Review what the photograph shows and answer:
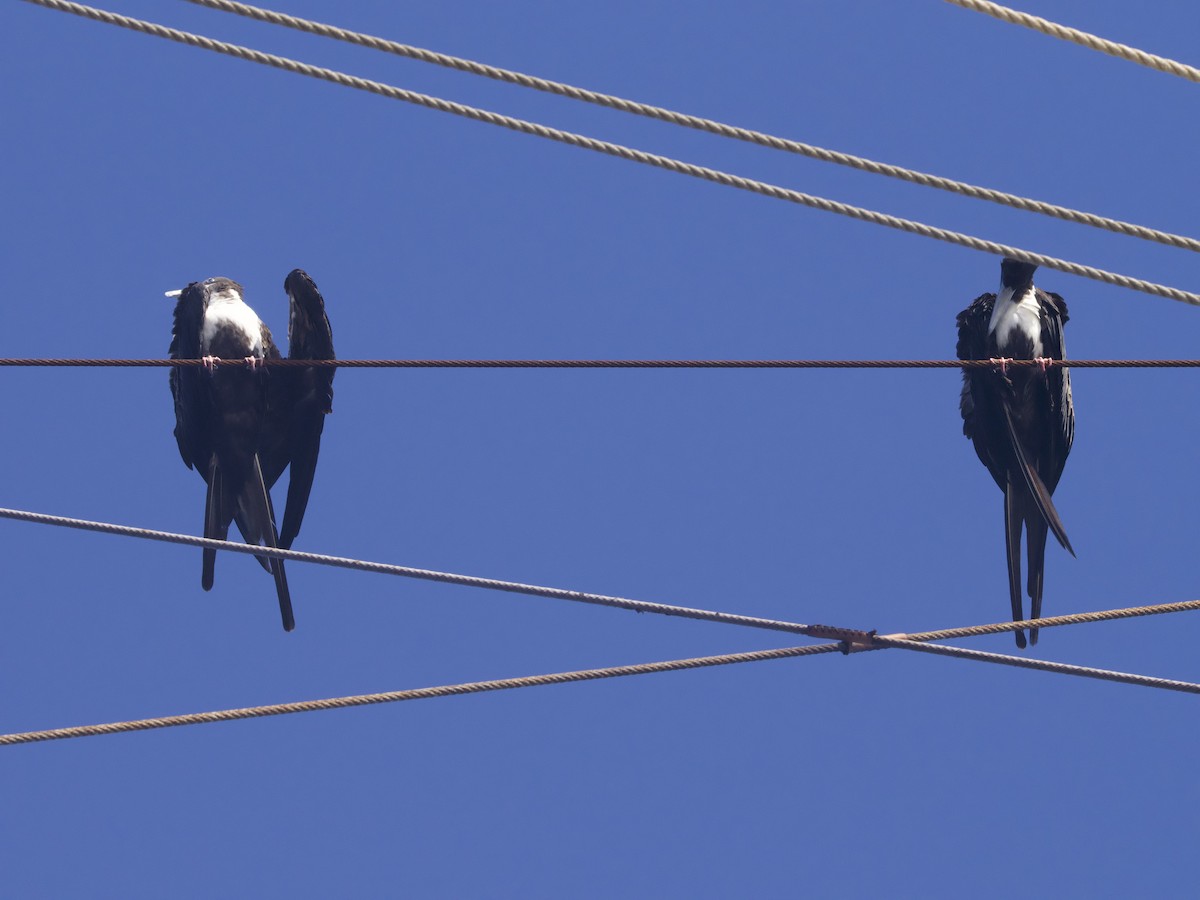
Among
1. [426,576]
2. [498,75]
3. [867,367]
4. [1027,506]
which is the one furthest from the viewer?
[1027,506]

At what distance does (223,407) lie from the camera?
9.51 m

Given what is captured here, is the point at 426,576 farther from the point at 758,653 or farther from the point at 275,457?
the point at 275,457

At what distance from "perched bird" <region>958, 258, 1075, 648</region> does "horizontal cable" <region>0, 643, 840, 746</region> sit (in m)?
3.61

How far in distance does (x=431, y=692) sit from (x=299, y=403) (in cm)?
393

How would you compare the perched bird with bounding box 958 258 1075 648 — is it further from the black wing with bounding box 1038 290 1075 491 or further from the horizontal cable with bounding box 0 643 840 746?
the horizontal cable with bounding box 0 643 840 746

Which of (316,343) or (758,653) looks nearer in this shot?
(758,653)

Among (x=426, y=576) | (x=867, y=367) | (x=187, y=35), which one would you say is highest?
(x=187, y=35)

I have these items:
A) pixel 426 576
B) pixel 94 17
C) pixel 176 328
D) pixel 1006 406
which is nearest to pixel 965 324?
pixel 1006 406

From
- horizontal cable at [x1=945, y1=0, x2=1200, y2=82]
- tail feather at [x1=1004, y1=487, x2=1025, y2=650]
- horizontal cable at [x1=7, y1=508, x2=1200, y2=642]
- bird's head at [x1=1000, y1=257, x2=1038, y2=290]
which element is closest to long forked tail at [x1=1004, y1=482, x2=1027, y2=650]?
tail feather at [x1=1004, y1=487, x2=1025, y2=650]

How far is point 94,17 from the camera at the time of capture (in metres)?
5.48

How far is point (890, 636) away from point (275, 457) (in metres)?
4.68

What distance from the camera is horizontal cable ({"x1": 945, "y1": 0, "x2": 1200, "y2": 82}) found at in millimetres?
4781

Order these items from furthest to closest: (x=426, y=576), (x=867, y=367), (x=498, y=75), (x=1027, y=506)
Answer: (x=1027, y=506)
(x=867, y=367)
(x=426, y=576)
(x=498, y=75)

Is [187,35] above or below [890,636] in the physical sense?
above
